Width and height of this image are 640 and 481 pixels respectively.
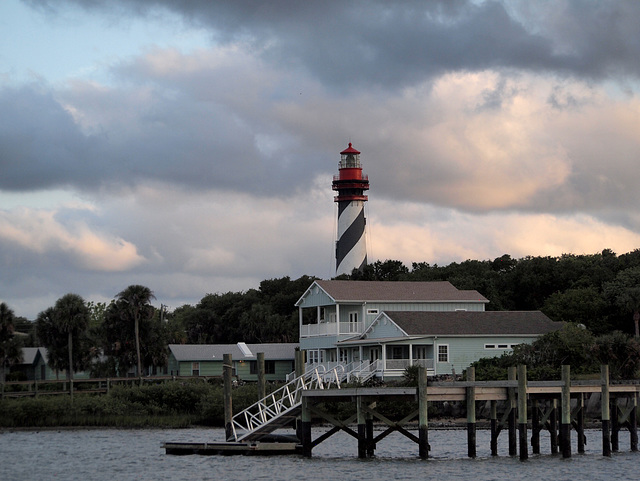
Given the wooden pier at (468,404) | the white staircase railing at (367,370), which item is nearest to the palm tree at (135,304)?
the white staircase railing at (367,370)

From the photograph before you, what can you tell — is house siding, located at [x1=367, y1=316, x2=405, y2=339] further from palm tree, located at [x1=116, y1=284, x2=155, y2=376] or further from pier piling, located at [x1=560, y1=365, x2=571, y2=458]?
pier piling, located at [x1=560, y1=365, x2=571, y2=458]

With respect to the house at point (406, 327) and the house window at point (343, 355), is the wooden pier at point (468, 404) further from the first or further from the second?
the house window at point (343, 355)

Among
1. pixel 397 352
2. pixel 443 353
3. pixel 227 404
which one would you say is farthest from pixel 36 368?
pixel 227 404

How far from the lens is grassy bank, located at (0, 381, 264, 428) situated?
191ft

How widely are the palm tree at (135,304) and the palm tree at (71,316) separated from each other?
330 cm

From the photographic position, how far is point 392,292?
76375 mm

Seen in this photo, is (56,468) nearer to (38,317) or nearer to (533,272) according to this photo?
(38,317)

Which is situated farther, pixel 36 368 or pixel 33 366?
pixel 33 366

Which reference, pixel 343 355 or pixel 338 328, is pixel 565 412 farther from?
pixel 338 328

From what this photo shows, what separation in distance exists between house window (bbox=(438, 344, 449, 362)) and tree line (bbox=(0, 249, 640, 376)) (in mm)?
11082

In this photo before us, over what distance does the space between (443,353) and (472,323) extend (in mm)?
3216

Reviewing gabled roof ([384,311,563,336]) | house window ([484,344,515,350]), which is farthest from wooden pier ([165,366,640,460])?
house window ([484,344,515,350])

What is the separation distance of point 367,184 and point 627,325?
28703 mm

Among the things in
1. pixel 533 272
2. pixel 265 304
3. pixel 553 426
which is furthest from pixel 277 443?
pixel 265 304
